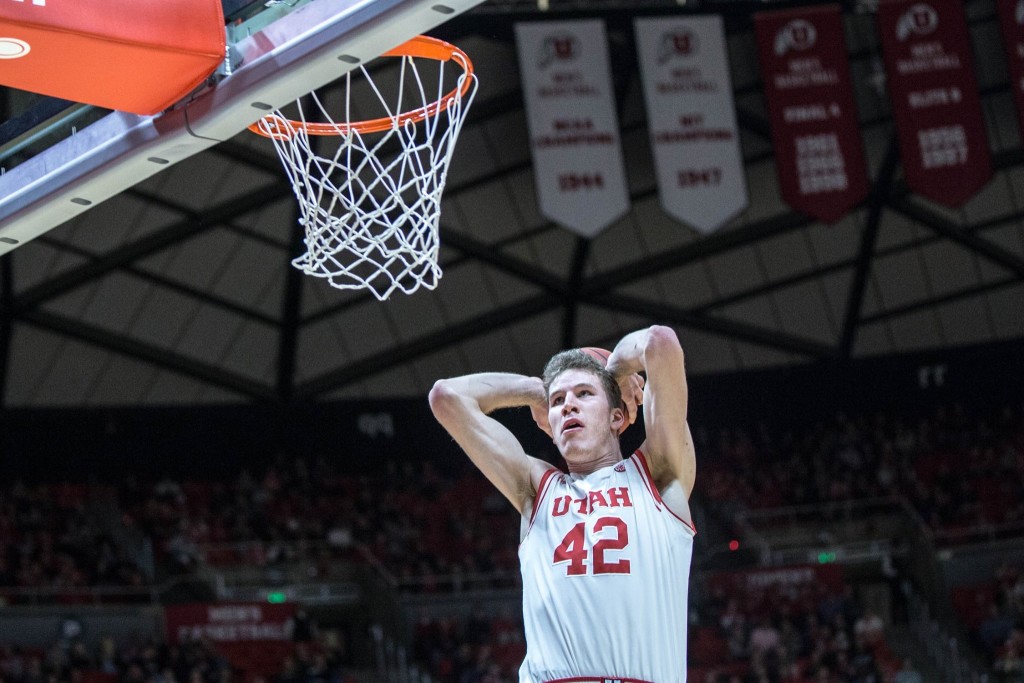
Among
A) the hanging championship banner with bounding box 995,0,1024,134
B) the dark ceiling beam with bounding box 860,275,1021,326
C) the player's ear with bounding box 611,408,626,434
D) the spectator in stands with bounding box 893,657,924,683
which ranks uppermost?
the hanging championship banner with bounding box 995,0,1024,134

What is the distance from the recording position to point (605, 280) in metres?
25.3

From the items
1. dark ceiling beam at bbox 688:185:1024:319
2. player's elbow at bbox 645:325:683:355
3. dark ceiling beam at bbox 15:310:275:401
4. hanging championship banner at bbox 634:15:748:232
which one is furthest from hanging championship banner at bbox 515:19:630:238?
player's elbow at bbox 645:325:683:355

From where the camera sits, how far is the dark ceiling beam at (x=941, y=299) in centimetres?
2627

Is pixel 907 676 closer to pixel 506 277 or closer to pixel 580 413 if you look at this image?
pixel 506 277

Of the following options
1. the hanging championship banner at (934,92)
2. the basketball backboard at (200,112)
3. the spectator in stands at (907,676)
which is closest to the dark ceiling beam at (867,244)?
the hanging championship banner at (934,92)

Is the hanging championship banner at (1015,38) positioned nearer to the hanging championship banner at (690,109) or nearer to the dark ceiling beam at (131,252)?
the hanging championship banner at (690,109)

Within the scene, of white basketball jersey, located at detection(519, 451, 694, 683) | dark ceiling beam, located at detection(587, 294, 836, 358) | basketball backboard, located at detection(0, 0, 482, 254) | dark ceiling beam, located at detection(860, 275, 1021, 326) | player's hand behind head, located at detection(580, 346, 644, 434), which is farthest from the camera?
dark ceiling beam, located at detection(860, 275, 1021, 326)

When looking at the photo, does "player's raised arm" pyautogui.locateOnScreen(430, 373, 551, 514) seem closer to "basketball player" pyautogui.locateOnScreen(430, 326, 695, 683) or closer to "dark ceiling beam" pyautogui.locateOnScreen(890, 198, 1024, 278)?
"basketball player" pyautogui.locateOnScreen(430, 326, 695, 683)

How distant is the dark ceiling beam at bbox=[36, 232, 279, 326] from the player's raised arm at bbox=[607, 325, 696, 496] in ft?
63.9

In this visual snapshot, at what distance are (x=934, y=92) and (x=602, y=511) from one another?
16.7m

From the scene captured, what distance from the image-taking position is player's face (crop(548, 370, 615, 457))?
4438 millimetres

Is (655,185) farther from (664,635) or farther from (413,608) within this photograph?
(664,635)

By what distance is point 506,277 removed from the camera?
25.3 metres

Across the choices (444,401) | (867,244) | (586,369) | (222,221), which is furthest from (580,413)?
(867,244)
